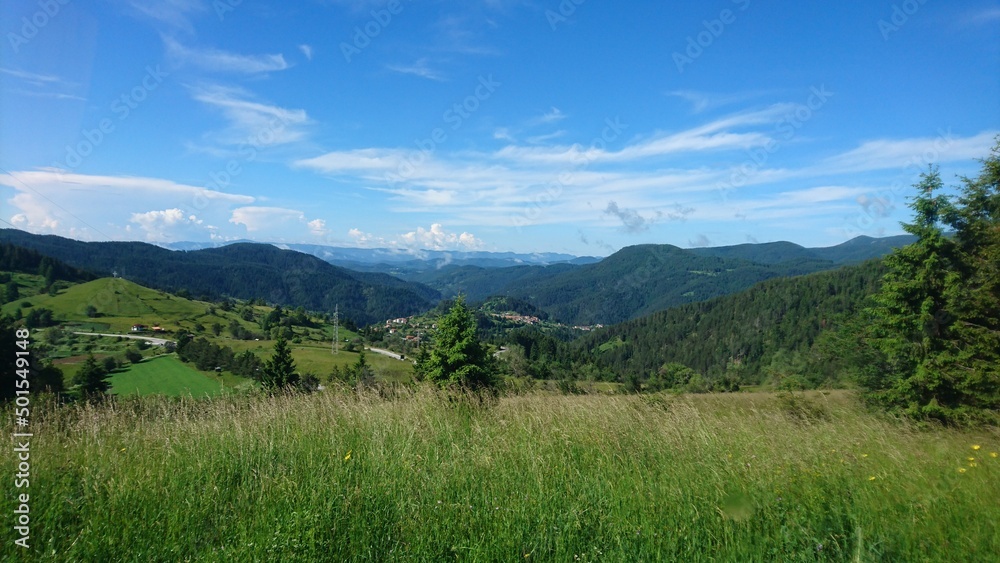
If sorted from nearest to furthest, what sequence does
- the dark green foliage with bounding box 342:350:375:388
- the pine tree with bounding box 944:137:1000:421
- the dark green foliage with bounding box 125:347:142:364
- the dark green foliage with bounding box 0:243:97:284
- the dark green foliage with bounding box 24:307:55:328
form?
1. the dark green foliage with bounding box 342:350:375:388
2. the pine tree with bounding box 944:137:1000:421
3. the dark green foliage with bounding box 24:307:55:328
4. the dark green foliage with bounding box 125:347:142:364
5. the dark green foliage with bounding box 0:243:97:284

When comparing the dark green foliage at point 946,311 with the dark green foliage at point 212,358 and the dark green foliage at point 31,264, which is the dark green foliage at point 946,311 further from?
the dark green foliage at point 31,264

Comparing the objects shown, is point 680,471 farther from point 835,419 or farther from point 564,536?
point 835,419

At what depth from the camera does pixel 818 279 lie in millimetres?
132375

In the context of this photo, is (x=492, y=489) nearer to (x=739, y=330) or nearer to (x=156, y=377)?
(x=156, y=377)

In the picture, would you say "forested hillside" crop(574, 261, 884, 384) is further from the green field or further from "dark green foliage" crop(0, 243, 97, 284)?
"dark green foliage" crop(0, 243, 97, 284)

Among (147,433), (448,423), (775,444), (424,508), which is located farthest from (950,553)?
(147,433)

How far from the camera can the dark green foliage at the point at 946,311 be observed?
1398cm

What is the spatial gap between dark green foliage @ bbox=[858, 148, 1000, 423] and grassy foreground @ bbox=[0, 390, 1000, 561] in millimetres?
12124

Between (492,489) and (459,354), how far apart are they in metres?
11.3

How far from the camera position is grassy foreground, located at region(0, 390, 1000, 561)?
9.73 ft

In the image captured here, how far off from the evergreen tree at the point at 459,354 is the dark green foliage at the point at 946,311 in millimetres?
12409

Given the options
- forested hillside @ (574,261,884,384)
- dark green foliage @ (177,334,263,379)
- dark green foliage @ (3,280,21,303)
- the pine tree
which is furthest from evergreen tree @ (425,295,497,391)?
forested hillside @ (574,261,884,384)

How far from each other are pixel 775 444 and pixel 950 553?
175 cm

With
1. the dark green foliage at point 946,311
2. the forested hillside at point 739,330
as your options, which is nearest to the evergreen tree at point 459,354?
the dark green foliage at point 946,311
